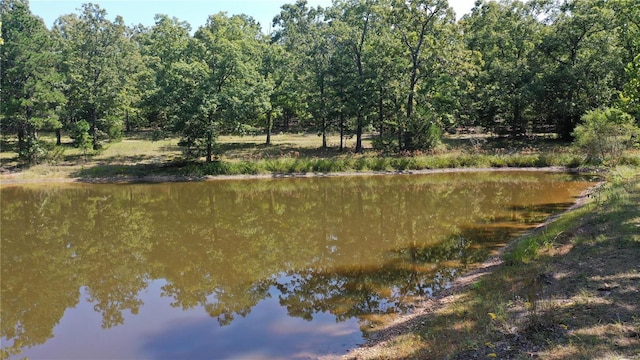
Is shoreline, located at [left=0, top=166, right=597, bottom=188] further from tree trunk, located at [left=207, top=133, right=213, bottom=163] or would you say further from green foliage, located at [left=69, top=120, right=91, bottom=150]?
green foliage, located at [left=69, top=120, right=91, bottom=150]

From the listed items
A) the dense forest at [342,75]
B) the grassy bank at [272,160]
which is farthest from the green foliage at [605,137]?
the dense forest at [342,75]

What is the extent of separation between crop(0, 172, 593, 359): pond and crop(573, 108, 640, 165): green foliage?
10.6 feet

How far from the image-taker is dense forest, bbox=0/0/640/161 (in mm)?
34062

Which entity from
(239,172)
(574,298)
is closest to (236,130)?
(239,172)

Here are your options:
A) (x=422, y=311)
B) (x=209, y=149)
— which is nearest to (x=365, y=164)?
(x=209, y=149)

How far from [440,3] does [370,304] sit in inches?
1222

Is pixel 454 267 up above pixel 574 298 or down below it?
below

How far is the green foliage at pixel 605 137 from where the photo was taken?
26.5m

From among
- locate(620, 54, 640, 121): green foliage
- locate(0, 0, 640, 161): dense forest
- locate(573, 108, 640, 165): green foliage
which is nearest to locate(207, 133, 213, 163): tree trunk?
locate(0, 0, 640, 161): dense forest

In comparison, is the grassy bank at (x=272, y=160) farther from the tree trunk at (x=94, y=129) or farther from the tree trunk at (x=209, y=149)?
the tree trunk at (x=94, y=129)

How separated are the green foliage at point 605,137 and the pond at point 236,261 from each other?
3.23 m

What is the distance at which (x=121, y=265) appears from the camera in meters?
15.0

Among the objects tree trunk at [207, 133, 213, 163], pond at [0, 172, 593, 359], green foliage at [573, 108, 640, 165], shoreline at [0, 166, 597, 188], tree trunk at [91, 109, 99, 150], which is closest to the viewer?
pond at [0, 172, 593, 359]

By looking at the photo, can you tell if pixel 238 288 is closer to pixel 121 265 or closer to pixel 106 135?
pixel 121 265
